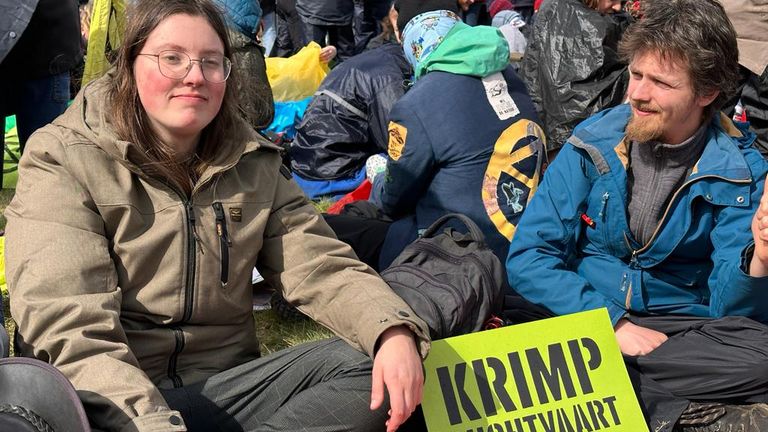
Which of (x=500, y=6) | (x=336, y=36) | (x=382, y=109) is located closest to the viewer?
(x=382, y=109)

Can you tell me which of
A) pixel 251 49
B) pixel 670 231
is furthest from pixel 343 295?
pixel 251 49

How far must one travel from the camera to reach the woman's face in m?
2.68

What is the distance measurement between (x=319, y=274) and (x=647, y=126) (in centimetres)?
122

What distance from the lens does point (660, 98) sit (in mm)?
3256

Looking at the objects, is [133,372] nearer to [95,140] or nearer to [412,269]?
[95,140]

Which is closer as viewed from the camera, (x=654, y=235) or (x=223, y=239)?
(x=223, y=239)

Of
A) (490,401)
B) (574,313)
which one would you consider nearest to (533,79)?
(574,313)

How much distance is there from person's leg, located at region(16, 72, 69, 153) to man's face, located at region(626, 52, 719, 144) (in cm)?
312

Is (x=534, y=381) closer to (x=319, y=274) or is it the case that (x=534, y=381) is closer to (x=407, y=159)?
(x=319, y=274)

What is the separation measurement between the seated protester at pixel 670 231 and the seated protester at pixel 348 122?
2400mm

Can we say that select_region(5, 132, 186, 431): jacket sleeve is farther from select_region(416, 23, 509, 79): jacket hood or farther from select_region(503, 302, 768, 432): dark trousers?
select_region(416, 23, 509, 79): jacket hood

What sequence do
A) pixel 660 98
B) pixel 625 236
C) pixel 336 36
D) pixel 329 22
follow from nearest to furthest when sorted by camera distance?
1. pixel 660 98
2. pixel 625 236
3. pixel 329 22
4. pixel 336 36

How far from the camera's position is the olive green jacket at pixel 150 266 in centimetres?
239

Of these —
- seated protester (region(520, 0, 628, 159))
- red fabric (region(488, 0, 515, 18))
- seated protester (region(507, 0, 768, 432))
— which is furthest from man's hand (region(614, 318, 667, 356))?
red fabric (region(488, 0, 515, 18))
